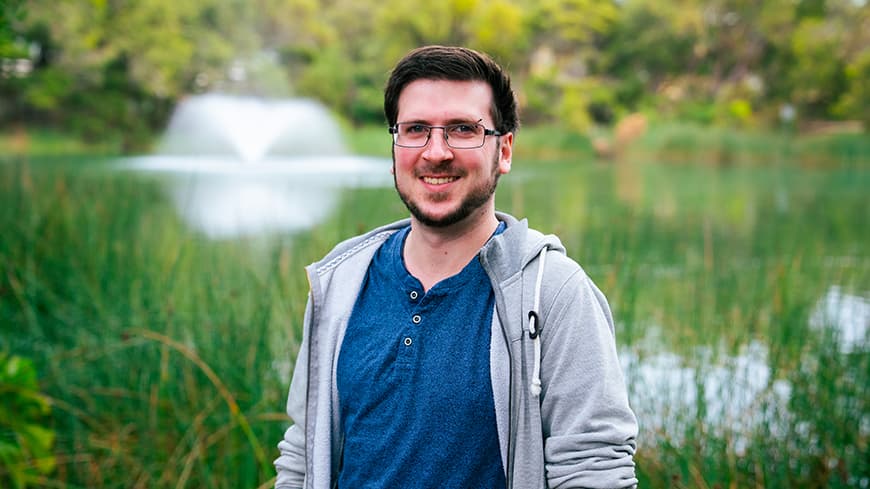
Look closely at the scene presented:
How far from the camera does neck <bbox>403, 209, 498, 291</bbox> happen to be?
103 cm

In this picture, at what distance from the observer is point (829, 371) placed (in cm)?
236

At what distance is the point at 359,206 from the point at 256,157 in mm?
18248

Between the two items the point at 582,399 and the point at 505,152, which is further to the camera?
the point at 505,152

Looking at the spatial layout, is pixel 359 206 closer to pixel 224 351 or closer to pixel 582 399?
pixel 224 351

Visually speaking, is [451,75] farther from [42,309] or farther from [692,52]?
[692,52]

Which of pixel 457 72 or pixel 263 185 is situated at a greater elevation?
pixel 263 185

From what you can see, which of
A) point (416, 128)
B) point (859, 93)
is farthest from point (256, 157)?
point (416, 128)

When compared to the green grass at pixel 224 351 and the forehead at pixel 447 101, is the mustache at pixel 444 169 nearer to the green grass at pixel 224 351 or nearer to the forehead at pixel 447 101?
the forehead at pixel 447 101

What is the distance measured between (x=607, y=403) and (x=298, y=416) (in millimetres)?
414

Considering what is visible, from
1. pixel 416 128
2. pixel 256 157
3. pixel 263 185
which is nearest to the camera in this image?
pixel 416 128

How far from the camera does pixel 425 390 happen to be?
981mm

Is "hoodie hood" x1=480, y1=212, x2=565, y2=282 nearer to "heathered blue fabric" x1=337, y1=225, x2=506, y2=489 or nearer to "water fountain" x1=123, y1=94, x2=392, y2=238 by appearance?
"heathered blue fabric" x1=337, y1=225, x2=506, y2=489

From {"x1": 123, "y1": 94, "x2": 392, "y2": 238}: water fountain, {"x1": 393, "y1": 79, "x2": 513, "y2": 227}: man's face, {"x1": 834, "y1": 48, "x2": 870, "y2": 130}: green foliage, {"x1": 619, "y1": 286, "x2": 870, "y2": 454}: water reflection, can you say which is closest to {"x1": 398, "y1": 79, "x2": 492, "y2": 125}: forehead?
{"x1": 393, "y1": 79, "x2": 513, "y2": 227}: man's face

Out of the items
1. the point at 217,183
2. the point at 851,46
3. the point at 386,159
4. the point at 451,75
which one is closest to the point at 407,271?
the point at 451,75
